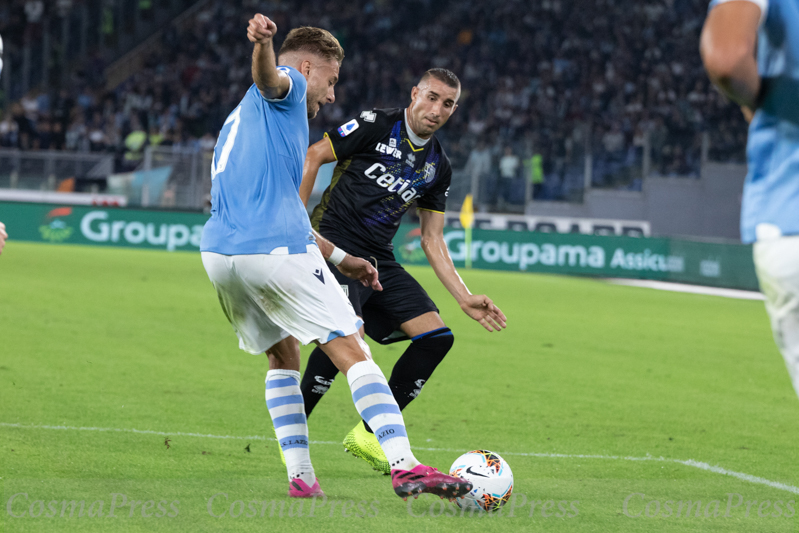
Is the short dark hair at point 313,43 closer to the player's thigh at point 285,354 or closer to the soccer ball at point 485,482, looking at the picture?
the player's thigh at point 285,354

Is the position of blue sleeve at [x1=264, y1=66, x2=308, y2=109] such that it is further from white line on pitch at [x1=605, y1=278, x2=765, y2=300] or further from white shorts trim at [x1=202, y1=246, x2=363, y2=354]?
white line on pitch at [x1=605, y1=278, x2=765, y2=300]

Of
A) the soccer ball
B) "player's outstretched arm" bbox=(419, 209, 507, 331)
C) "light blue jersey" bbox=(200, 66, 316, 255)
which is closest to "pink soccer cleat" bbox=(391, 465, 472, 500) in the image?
the soccer ball

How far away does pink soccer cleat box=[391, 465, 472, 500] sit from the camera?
3812 millimetres

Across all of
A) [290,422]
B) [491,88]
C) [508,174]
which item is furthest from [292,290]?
[491,88]

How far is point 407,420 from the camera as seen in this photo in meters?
6.82

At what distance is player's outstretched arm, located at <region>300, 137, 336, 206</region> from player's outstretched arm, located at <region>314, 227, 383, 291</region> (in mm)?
616

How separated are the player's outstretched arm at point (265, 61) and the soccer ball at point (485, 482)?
6.35 ft

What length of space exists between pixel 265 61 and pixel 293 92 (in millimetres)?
285

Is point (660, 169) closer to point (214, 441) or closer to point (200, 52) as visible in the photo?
Result: point (200, 52)

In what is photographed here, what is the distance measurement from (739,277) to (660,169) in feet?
17.1

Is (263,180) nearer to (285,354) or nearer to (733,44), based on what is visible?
(285,354)

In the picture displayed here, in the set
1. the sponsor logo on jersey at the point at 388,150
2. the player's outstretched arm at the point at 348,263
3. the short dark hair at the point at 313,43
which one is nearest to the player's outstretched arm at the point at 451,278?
the sponsor logo on jersey at the point at 388,150

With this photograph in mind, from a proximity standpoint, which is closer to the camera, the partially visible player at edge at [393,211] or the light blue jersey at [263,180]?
the light blue jersey at [263,180]

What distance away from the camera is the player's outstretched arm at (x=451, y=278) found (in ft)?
16.7
